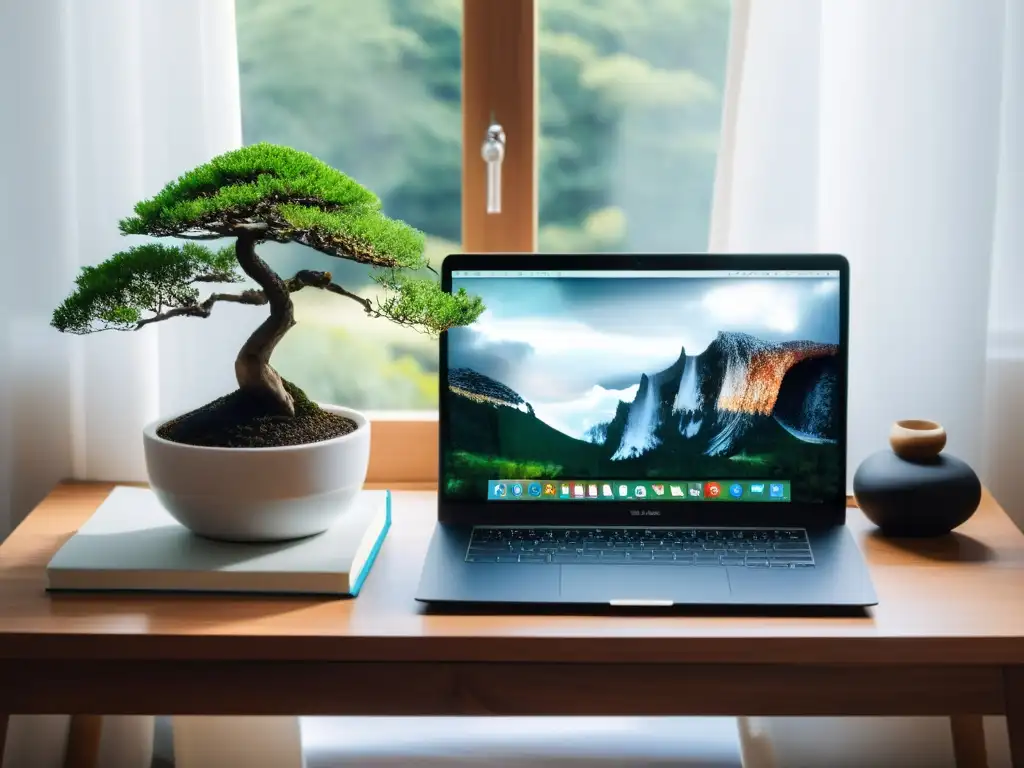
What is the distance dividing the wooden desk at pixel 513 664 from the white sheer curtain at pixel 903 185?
0.44 meters

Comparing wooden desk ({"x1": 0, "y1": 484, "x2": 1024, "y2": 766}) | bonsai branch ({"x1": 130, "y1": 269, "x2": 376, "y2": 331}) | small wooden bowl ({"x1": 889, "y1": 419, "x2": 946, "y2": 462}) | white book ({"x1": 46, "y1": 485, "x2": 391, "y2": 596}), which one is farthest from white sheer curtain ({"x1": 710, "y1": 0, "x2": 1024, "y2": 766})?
white book ({"x1": 46, "y1": 485, "x2": 391, "y2": 596})

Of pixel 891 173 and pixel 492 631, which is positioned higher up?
pixel 891 173

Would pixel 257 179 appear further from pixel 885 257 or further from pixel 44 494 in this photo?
pixel 885 257

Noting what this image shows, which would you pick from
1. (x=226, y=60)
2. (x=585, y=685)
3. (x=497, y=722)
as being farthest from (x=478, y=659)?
(x=226, y=60)

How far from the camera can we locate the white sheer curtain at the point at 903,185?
4.32 feet

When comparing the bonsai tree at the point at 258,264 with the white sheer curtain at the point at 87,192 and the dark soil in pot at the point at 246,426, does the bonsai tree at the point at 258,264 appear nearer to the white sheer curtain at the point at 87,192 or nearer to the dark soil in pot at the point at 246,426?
the dark soil in pot at the point at 246,426

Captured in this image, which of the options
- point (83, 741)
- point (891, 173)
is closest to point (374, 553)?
point (83, 741)

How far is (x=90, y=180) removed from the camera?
1346 mm

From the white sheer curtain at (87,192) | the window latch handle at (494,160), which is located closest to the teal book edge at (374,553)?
the white sheer curtain at (87,192)

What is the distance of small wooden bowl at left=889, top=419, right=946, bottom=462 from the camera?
123 centimetres

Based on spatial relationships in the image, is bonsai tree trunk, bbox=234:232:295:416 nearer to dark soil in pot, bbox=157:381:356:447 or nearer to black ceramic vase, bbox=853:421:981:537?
dark soil in pot, bbox=157:381:356:447

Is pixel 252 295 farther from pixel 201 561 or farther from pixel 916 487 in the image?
pixel 916 487

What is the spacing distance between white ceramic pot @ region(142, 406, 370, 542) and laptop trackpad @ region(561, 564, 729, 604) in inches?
10.8

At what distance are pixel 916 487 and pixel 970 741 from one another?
1.42 feet
